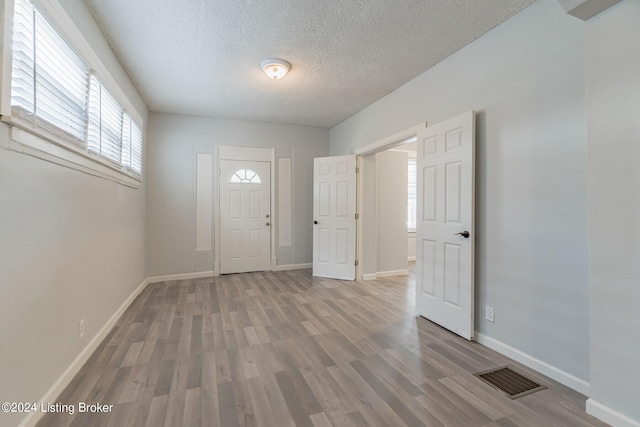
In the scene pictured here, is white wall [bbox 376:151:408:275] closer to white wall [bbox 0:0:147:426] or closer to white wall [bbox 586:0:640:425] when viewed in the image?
white wall [bbox 586:0:640:425]

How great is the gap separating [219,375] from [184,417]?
41 centimetres

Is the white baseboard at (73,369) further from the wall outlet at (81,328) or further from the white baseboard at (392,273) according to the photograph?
the white baseboard at (392,273)

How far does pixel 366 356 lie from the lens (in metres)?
2.21

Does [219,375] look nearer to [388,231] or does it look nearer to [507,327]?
[507,327]

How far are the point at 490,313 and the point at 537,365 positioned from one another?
1.49 feet

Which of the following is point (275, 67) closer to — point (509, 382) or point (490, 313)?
point (490, 313)

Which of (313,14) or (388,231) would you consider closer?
(313,14)

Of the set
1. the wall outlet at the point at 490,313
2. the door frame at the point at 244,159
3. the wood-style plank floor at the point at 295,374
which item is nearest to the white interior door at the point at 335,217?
the door frame at the point at 244,159

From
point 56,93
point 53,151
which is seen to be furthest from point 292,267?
point 56,93

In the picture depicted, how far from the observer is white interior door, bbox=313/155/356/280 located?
455cm

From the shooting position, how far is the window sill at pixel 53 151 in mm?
1328

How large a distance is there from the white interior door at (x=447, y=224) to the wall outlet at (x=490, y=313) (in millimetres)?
122

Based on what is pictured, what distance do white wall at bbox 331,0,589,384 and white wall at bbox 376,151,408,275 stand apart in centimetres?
209

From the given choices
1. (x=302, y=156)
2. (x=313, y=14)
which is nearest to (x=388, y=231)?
(x=302, y=156)
